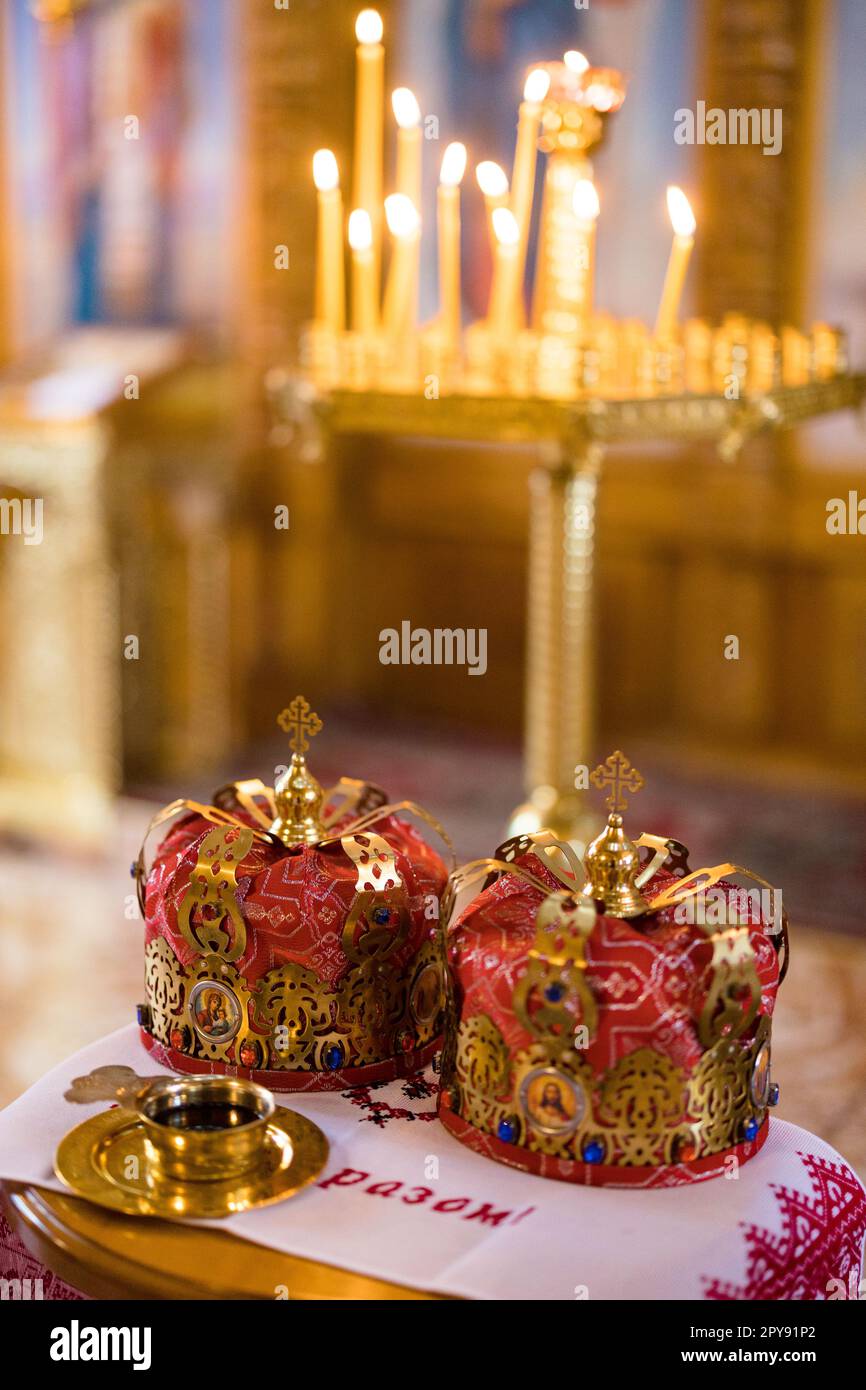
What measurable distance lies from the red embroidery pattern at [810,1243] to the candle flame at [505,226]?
208 cm

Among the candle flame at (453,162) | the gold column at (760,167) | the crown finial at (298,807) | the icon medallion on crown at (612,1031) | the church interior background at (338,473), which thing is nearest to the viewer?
the icon medallion on crown at (612,1031)

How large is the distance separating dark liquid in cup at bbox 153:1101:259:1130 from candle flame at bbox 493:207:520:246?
2049mm

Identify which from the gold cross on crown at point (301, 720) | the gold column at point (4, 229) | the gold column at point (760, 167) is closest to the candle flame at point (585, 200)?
the gold cross on crown at point (301, 720)

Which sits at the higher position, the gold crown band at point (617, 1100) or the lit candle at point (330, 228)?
the lit candle at point (330, 228)

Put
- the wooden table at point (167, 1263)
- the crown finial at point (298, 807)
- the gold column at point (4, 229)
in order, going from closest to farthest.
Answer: the wooden table at point (167, 1263)
the crown finial at point (298, 807)
the gold column at point (4, 229)

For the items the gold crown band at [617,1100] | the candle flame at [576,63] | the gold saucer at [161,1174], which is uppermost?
the candle flame at [576,63]

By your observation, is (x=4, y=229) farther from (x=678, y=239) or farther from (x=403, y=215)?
(x=678, y=239)

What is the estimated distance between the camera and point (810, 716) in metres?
6.00

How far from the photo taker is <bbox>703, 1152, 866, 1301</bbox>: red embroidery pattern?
1.84 meters

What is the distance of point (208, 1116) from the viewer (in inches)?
78.7

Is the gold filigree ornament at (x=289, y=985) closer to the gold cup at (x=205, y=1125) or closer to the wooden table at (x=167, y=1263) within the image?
the gold cup at (x=205, y=1125)

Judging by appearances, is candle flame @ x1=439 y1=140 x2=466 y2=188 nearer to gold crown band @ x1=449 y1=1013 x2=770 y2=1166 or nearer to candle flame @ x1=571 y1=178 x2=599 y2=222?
candle flame @ x1=571 y1=178 x2=599 y2=222

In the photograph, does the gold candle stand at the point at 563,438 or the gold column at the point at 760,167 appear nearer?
the gold candle stand at the point at 563,438

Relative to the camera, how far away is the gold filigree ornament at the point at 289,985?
211cm
